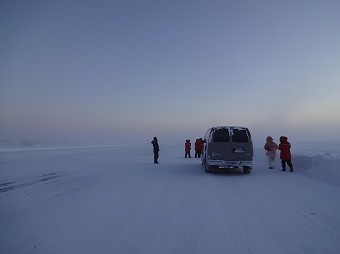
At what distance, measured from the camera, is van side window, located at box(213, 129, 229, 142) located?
49.1 ft

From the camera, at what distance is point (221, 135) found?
15102 millimetres

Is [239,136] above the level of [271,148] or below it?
above

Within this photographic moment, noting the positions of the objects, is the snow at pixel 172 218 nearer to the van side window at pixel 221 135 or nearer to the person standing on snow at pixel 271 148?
the van side window at pixel 221 135

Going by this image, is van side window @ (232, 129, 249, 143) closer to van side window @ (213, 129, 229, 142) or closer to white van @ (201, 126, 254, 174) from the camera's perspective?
white van @ (201, 126, 254, 174)

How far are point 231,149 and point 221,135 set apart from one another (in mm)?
943

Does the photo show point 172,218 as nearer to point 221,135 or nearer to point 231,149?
point 231,149

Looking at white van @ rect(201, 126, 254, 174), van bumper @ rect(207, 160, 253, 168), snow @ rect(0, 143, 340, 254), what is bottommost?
snow @ rect(0, 143, 340, 254)

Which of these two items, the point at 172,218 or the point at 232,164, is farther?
the point at 232,164

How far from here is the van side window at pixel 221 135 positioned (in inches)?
589

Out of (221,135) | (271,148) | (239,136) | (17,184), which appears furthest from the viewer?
(271,148)

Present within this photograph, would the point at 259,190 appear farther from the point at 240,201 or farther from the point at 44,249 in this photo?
the point at 44,249

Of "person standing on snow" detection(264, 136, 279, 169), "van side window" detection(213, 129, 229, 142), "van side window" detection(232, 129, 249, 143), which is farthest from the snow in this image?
"person standing on snow" detection(264, 136, 279, 169)

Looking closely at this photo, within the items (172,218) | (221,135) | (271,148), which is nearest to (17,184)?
(172,218)

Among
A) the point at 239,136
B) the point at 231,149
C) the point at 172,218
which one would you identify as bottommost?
the point at 172,218
